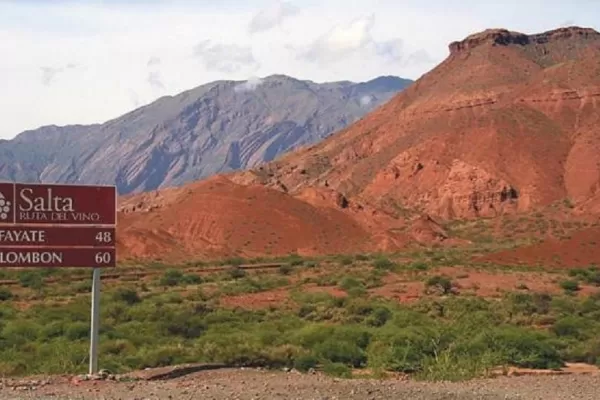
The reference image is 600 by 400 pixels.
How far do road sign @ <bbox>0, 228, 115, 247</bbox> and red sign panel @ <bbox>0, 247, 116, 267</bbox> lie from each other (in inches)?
3.8

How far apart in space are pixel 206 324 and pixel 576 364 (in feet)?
36.6

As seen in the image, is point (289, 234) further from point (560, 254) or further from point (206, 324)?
point (206, 324)

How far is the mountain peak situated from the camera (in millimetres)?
158750

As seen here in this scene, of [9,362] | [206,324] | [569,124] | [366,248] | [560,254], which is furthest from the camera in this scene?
[569,124]

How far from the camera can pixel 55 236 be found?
1652 centimetres

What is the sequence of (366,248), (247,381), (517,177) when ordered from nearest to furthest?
(247,381)
(366,248)
(517,177)

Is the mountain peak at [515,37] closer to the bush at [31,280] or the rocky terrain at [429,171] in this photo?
the rocky terrain at [429,171]

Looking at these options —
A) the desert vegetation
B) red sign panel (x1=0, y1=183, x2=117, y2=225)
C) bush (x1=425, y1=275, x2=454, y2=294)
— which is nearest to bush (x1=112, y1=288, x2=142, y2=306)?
the desert vegetation

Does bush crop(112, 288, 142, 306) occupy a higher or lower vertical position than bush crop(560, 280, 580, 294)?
higher

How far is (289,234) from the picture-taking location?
308 feet

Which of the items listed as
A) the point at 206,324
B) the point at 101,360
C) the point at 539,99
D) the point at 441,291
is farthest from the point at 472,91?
the point at 101,360

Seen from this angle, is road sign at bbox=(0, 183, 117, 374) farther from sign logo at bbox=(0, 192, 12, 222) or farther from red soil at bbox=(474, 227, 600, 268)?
red soil at bbox=(474, 227, 600, 268)

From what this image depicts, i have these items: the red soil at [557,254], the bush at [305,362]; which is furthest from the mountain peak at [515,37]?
the bush at [305,362]

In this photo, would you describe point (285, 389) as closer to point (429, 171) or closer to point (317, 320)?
point (317, 320)
